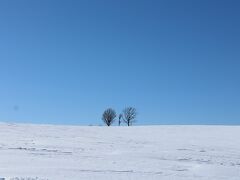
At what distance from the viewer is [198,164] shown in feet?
38.3

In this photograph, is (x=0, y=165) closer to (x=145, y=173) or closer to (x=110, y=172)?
(x=110, y=172)

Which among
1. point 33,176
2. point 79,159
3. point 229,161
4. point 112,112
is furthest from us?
point 112,112

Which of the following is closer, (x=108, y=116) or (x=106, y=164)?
(x=106, y=164)

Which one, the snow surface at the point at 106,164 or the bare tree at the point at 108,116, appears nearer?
the snow surface at the point at 106,164

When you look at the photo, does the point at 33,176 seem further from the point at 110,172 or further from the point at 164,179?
the point at 164,179

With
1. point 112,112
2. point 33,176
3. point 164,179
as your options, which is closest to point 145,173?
point 164,179

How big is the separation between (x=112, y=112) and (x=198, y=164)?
72.7m

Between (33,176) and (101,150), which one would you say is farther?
(101,150)

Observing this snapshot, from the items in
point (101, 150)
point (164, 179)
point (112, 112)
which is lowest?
point (164, 179)

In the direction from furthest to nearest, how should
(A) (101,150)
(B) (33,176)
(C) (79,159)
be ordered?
(A) (101,150) < (C) (79,159) < (B) (33,176)

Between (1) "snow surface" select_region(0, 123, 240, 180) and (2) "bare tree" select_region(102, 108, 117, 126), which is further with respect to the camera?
(2) "bare tree" select_region(102, 108, 117, 126)

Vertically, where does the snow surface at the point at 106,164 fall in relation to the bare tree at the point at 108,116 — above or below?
below

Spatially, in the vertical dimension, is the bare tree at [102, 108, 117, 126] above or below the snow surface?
above

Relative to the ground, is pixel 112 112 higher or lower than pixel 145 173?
higher
